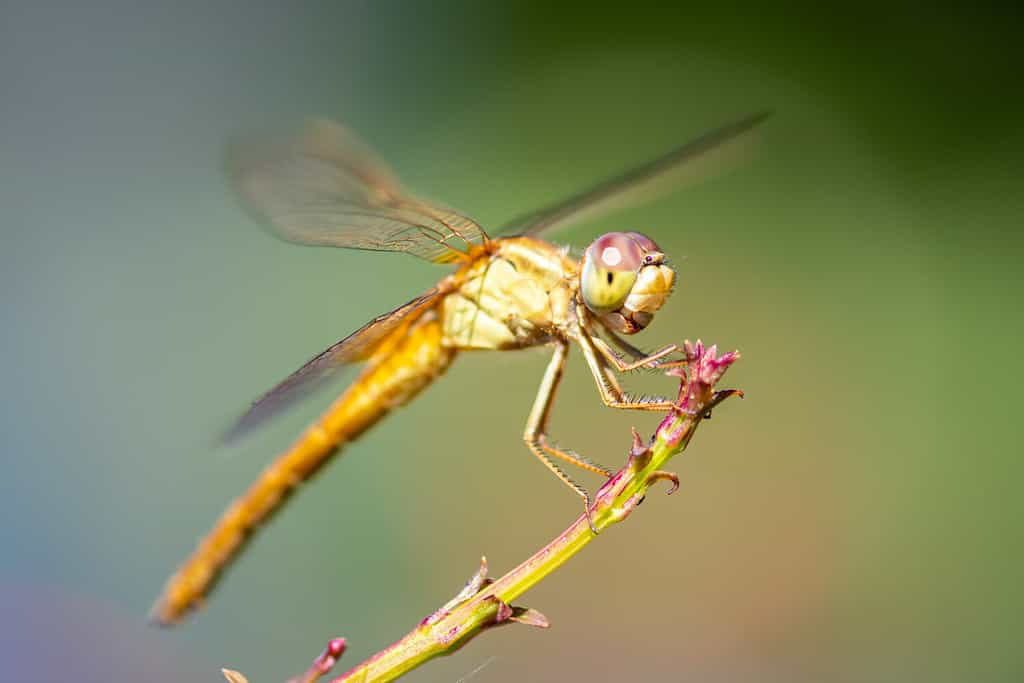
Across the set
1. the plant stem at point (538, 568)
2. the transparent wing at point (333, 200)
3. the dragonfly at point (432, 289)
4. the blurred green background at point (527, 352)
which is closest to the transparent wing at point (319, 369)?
the dragonfly at point (432, 289)

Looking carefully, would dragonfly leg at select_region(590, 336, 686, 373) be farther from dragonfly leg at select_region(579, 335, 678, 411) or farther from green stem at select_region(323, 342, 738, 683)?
green stem at select_region(323, 342, 738, 683)

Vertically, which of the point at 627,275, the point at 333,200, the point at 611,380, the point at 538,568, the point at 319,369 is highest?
the point at 333,200

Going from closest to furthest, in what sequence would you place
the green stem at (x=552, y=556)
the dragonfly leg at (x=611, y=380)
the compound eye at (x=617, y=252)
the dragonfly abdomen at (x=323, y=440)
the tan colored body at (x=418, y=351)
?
the green stem at (x=552, y=556), the dragonfly leg at (x=611, y=380), the compound eye at (x=617, y=252), the tan colored body at (x=418, y=351), the dragonfly abdomen at (x=323, y=440)

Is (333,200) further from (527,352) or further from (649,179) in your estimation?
(649,179)

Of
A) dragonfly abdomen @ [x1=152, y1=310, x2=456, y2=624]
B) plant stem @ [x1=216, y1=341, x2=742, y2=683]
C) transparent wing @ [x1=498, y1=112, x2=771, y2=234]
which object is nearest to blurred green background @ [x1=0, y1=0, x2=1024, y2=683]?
dragonfly abdomen @ [x1=152, y1=310, x2=456, y2=624]

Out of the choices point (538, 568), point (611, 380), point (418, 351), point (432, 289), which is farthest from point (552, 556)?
point (418, 351)

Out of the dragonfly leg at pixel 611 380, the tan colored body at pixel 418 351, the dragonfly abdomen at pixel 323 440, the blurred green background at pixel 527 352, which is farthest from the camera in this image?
the blurred green background at pixel 527 352

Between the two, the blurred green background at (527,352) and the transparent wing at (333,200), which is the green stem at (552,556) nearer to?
the transparent wing at (333,200)
